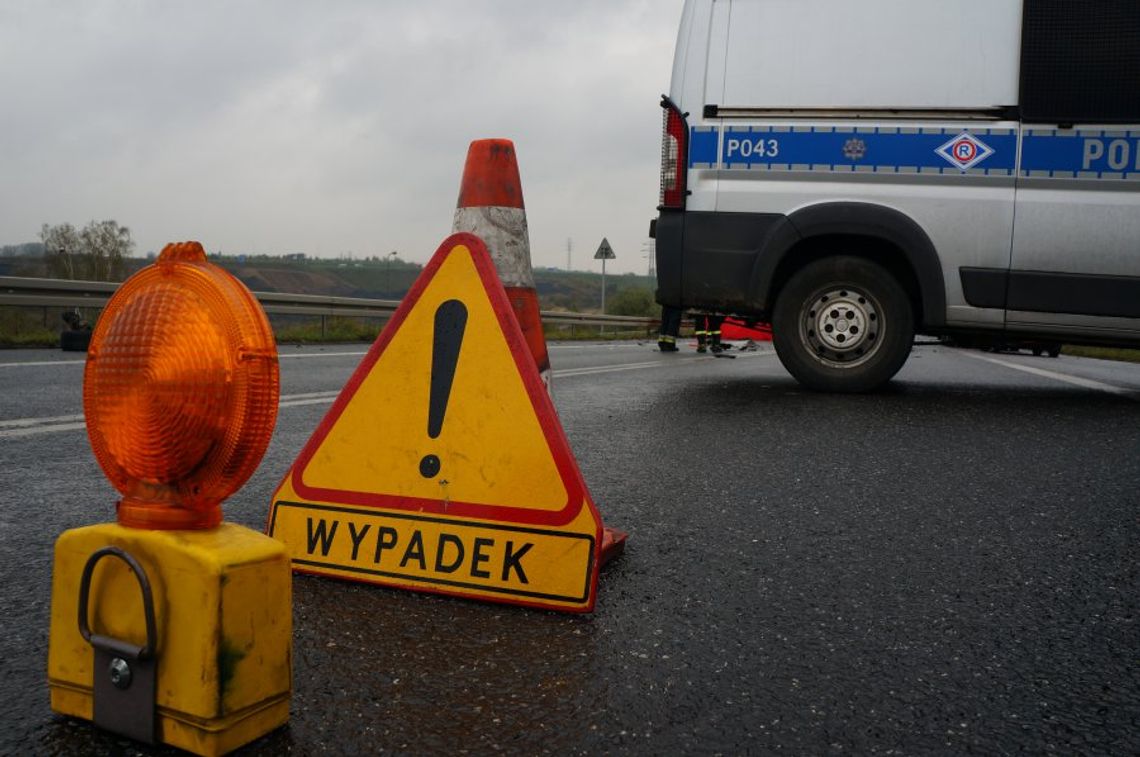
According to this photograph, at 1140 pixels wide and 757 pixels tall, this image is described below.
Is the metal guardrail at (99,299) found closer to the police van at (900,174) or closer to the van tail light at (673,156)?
the van tail light at (673,156)

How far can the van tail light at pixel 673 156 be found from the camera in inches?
250

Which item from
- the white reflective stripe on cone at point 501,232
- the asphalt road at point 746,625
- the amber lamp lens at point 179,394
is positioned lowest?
the asphalt road at point 746,625

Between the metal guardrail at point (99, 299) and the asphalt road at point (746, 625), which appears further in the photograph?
the metal guardrail at point (99, 299)

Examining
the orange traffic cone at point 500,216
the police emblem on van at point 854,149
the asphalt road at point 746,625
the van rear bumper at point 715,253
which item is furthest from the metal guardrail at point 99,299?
the asphalt road at point 746,625

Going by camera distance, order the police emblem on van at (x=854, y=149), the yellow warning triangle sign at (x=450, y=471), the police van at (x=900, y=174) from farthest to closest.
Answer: the police emblem on van at (x=854, y=149), the police van at (x=900, y=174), the yellow warning triangle sign at (x=450, y=471)

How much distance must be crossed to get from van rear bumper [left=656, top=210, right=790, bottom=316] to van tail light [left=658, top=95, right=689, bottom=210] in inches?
3.8

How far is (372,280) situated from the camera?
62.2ft

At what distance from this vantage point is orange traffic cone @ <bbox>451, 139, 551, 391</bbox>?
9.55 ft

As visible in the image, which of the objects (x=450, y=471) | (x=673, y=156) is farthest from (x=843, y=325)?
(x=450, y=471)

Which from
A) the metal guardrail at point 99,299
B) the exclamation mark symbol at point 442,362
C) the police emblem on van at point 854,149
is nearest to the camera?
the exclamation mark symbol at point 442,362

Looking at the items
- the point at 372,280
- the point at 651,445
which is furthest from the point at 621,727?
the point at 372,280

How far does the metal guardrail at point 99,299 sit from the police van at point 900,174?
66.4 inches

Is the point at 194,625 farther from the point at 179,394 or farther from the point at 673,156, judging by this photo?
the point at 673,156

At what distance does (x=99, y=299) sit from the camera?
1123cm
